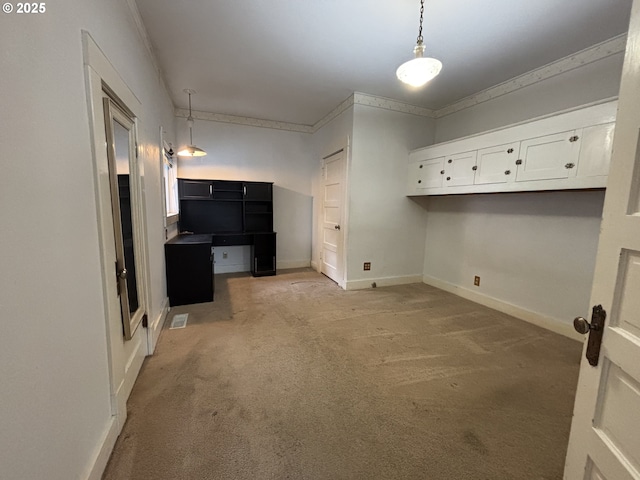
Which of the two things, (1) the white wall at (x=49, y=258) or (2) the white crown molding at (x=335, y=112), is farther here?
(2) the white crown molding at (x=335, y=112)

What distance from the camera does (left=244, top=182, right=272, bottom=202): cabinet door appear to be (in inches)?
175

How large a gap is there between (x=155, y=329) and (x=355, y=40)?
3.18 meters

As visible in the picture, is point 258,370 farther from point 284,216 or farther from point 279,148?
point 279,148

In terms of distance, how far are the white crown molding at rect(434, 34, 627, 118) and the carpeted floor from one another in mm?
2570

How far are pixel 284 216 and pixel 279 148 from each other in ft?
4.12

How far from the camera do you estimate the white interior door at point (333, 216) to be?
3.91 m

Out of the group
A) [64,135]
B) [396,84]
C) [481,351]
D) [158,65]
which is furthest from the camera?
[396,84]

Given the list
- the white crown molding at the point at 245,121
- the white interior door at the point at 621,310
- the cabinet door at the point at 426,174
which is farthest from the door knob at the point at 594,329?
the white crown molding at the point at 245,121

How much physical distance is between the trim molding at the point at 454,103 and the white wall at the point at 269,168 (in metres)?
0.11

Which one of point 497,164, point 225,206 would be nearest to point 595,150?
point 497,164

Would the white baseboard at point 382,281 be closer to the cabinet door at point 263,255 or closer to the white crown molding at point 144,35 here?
the cabinet door at point 263,255

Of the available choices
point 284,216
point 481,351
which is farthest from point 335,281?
point 481,351

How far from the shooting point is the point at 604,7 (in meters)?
1.90

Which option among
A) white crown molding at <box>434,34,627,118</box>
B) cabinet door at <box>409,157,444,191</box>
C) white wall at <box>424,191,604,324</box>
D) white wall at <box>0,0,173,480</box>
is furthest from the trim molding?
white wall at <box>0,0,173,480</box>
